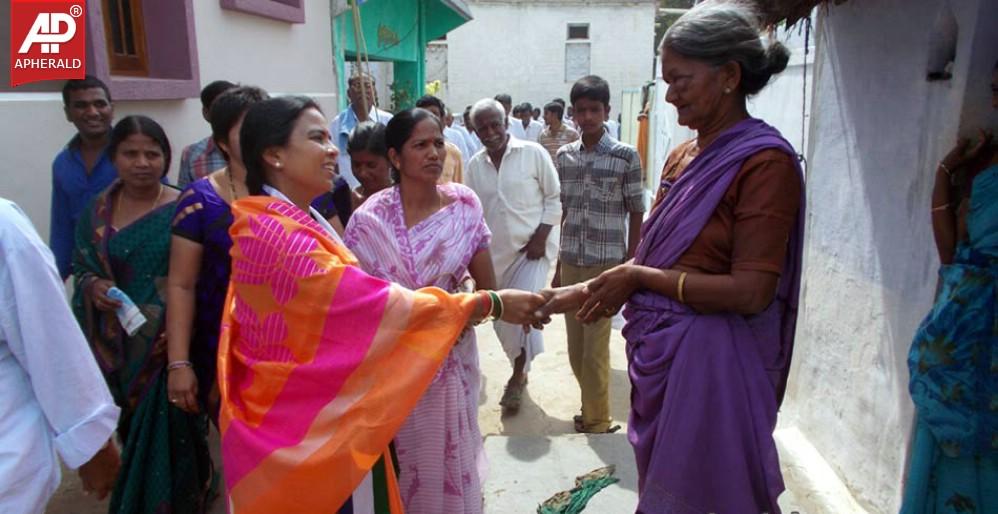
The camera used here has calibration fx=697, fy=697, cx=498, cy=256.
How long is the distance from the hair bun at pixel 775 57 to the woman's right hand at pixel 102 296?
2.42 meters

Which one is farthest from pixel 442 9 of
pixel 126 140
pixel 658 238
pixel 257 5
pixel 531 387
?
pixel 658 238

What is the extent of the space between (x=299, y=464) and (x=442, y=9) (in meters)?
13.3

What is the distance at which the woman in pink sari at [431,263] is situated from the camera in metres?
2.53

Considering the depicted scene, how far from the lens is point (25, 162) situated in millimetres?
3580

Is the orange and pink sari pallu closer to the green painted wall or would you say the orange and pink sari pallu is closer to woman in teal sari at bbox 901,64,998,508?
woman in teal sari at bbox 901,64,998,508

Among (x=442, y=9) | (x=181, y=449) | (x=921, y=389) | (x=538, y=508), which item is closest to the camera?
(x=921, y=389)

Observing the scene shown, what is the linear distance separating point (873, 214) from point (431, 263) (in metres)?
1.76

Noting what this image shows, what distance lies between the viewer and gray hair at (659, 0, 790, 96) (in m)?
1.84

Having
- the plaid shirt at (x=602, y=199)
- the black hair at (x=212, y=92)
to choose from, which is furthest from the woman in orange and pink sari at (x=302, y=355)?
the plaid shirt at (x=602, y=199)

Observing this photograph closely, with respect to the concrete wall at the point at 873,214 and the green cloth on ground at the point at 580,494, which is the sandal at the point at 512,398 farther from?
the concrete wall at the point at 873,214

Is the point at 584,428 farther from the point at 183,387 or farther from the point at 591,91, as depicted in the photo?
the point at 183,387

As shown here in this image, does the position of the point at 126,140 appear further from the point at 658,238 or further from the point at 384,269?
the point at 658,238

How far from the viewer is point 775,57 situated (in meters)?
1.90

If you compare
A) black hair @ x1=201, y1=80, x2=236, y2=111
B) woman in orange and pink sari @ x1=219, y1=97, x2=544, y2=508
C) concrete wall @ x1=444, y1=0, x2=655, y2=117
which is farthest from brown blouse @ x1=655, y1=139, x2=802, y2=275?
concrete wall @ x1=444, y1=0, x2=655, y2=117
